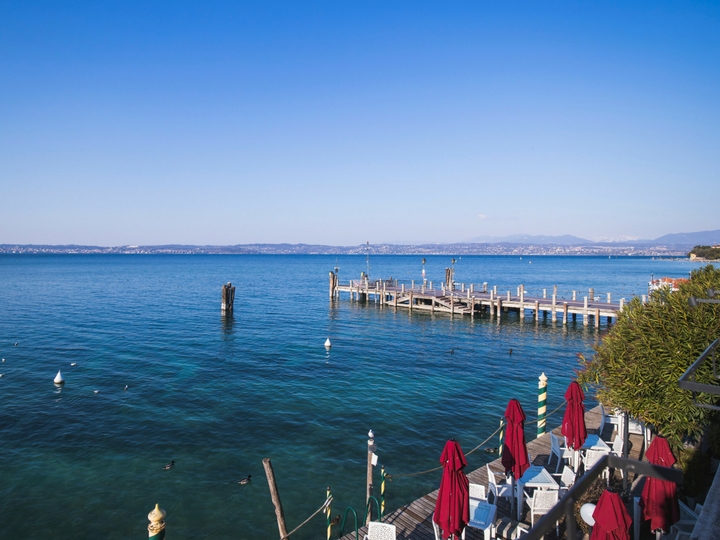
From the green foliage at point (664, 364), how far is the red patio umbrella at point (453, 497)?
5499 millimetres

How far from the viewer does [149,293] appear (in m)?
65.8

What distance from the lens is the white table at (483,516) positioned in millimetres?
9344

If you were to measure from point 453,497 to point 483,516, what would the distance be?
1617 millimetres

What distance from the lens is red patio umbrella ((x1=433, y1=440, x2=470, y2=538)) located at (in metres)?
8.62

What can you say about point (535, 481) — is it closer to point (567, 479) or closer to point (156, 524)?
point (567, 479)

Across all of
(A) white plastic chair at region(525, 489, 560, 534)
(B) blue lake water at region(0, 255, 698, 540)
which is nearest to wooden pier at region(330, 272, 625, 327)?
(B) blue lake water at region(0, 255, 698, 540)

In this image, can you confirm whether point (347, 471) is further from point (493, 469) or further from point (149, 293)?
point (149, 293)

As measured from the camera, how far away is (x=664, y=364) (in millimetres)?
11180

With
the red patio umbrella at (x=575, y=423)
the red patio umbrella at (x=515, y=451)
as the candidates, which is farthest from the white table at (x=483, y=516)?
the red patio umbrella at (x=575, y=423)

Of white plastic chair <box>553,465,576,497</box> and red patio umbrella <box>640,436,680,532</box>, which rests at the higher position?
red patio umbrella <box>640,436,680,532</box>

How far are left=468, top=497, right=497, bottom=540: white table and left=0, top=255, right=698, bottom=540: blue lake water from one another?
3842 millimetres

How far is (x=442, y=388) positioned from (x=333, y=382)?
567cm

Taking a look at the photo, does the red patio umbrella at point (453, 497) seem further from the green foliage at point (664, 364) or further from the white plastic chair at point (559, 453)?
the green foliage at point (664, 364)

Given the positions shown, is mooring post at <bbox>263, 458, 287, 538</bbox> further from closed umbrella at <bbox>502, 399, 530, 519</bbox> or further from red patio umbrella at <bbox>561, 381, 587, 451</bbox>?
red patio umbrella at <bbox>561, 381, 587, 451</bbox>
